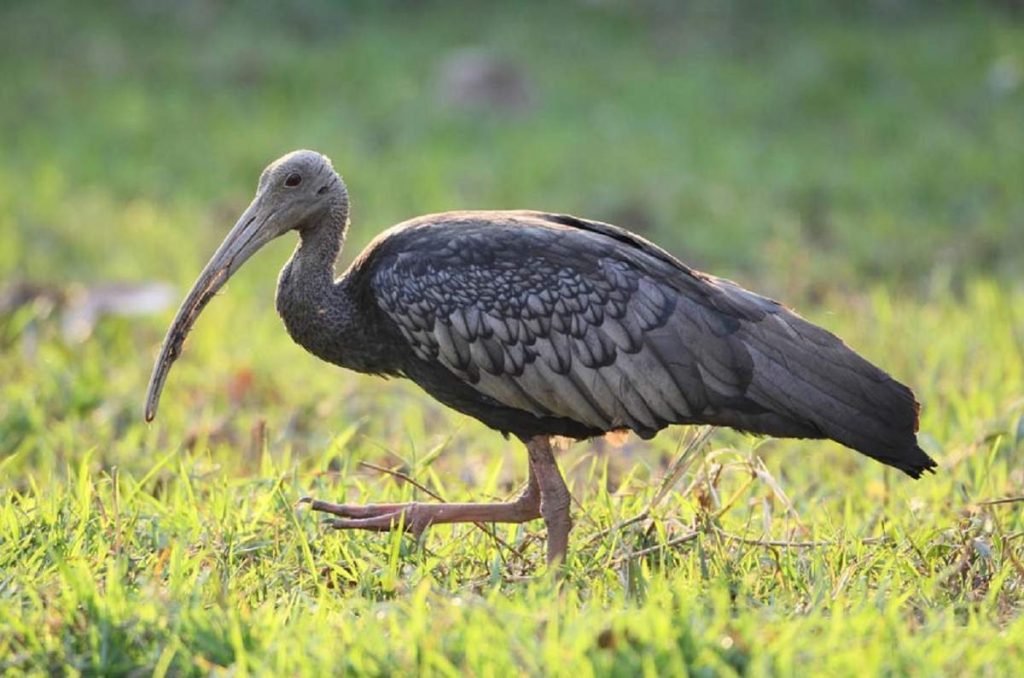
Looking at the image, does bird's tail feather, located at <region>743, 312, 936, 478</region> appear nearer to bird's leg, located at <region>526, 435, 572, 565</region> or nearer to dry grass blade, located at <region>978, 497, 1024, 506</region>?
dry grass blade, located at <region>978, 497, 1024, 506</region>

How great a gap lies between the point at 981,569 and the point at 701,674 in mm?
1526

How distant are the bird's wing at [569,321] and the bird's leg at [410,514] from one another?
37 centimetres

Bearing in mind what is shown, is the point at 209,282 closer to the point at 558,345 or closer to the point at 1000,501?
the point at 558,345

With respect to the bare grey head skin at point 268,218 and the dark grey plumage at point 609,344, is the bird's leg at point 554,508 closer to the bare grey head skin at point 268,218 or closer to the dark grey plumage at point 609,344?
the dark grey plumage at point 609,344

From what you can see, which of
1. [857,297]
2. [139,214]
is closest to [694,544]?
[857,297]

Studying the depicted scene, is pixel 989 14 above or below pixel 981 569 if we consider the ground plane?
above

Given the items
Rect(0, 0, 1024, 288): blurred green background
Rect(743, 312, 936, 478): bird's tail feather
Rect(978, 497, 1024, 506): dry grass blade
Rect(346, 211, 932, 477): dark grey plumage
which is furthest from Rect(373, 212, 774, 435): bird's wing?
Rect(0, 0, 1024, 288): blurred green background

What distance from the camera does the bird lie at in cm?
531

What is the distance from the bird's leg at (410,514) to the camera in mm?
5500

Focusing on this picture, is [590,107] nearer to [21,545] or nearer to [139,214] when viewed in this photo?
[139,214]

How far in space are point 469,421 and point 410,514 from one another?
2476 millimetres

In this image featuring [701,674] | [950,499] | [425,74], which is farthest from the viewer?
[425,74]

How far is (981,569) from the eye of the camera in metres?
5.21

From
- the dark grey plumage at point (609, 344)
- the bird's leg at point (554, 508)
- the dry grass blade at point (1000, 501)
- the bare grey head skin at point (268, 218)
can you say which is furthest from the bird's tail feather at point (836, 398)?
the bare grey head skin at point (268, 218)
